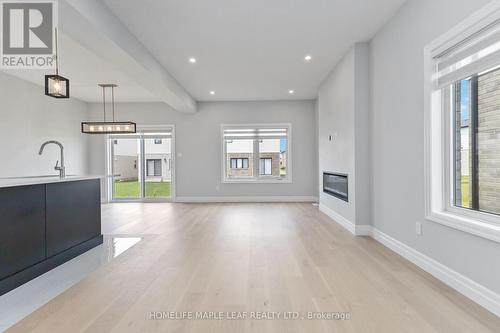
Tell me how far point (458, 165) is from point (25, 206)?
4093mm

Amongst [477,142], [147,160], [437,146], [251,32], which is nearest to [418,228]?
[437,146]

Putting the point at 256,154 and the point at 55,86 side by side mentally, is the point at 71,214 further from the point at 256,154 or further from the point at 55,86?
the point at 256,154

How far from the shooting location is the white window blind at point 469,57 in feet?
6.89

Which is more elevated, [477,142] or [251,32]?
[251,32]

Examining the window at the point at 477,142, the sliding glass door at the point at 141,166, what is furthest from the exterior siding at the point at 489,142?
the sliding glass door at the point at 141,166

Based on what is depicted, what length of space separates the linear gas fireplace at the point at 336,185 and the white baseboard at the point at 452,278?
1394 millimetres

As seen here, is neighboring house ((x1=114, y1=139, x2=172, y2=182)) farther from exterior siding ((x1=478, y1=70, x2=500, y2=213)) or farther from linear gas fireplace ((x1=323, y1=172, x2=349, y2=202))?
exterior siding ((x1=478, y1=70, x2=500, y2=213))

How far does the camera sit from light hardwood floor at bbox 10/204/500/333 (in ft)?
6.31

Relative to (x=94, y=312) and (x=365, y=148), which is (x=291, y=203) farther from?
(x=94, y=312)

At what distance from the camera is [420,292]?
7.75 feet

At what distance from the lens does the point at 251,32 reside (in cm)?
393

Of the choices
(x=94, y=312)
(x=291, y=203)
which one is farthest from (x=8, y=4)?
(x=291, y=203)

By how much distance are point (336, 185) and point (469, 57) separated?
3308mm

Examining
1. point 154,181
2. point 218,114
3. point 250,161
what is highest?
point 218,114
